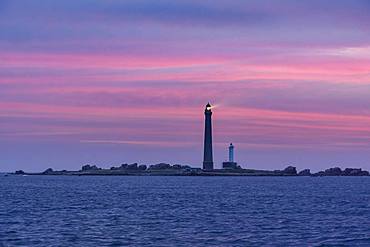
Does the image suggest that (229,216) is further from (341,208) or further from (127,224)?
(341,208)

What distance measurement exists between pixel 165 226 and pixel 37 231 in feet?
32.3

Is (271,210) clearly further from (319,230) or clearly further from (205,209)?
(319,230)

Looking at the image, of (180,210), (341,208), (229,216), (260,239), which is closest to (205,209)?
(180,210)

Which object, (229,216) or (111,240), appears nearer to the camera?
(111,240)

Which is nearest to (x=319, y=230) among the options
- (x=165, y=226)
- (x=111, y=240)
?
(x=165, y=226)

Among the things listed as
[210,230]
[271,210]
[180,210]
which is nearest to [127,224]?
[210,230]

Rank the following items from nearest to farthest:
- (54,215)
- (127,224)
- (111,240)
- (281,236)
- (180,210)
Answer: (111,240) → (281,236) → (127,224) → (54,215) → (180,210)

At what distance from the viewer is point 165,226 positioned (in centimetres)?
5819

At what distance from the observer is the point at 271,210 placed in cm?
7794

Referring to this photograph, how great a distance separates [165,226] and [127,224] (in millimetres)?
3082

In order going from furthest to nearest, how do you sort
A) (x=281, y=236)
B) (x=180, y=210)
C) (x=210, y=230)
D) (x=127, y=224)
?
(x=180, y=210), (x=127, y=224), (x=210, y=230), (x=281, y=236)

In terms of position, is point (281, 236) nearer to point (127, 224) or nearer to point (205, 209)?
point (127, 224)

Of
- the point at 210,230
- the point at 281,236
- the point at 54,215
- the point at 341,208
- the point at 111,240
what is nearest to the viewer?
the point at 111,240

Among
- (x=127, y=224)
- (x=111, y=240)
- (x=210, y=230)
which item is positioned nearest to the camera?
(x=111, y=240)
